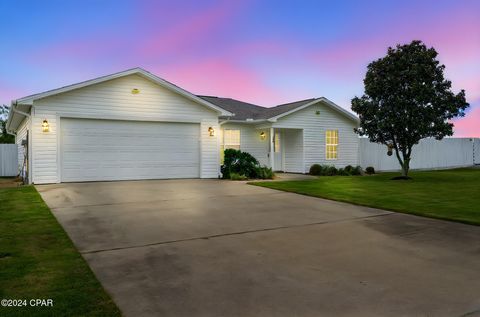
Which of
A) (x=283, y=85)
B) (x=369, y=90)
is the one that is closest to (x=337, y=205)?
(x=369, y=90)

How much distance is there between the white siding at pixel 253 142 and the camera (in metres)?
18.7

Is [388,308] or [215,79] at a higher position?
[215,79]

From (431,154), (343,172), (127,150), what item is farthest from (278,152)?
(431,154)

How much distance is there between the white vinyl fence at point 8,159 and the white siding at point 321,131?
14.9m

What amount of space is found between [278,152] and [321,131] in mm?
2644

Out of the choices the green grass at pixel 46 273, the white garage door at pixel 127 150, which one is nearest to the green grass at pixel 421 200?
the white garage door at pixel 127 150

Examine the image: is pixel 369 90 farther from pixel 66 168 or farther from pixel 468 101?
pixel 66 168

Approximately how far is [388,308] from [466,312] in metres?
0.64

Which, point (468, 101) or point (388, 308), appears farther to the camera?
point (468, 101)

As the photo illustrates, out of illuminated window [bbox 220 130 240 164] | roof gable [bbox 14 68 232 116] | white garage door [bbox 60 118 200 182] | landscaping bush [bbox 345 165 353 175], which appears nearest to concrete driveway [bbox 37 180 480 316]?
white garage door [bbox 60 118 200 182]

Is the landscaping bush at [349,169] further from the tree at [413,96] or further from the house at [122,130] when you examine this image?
the house at [122,130]

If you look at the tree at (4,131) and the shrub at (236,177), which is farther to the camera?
the tree at (4,131)

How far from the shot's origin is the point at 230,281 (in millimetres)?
3779

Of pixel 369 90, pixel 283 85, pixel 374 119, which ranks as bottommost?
pixel 374 119
